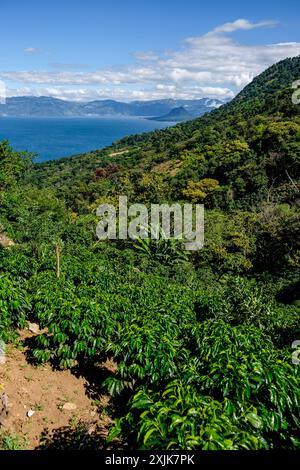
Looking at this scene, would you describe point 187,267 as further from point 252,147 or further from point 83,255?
point 252,147

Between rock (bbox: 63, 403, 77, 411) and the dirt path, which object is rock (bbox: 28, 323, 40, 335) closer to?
the dirt path

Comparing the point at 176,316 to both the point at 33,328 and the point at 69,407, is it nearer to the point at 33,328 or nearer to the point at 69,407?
the point at 69,407

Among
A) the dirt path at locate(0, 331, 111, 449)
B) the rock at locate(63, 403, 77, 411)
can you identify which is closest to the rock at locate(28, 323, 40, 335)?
the dirt path at locate(0, 331, 111, 449)

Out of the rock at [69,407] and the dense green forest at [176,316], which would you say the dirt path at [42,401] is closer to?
the rock at [69,407]

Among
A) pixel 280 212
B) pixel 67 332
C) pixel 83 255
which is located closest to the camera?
pixel 67 332

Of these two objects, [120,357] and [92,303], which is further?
[92,303]

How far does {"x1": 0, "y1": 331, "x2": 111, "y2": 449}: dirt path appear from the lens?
554 centimetres

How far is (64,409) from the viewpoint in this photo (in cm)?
615

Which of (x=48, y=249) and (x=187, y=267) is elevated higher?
(x=48, y=249)

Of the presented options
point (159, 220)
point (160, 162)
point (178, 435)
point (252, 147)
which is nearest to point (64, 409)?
point (178, 435)

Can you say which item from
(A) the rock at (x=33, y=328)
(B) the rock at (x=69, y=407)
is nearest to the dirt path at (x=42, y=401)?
(B) the rock at (x=69, y=407)

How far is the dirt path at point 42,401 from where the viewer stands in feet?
18.2
